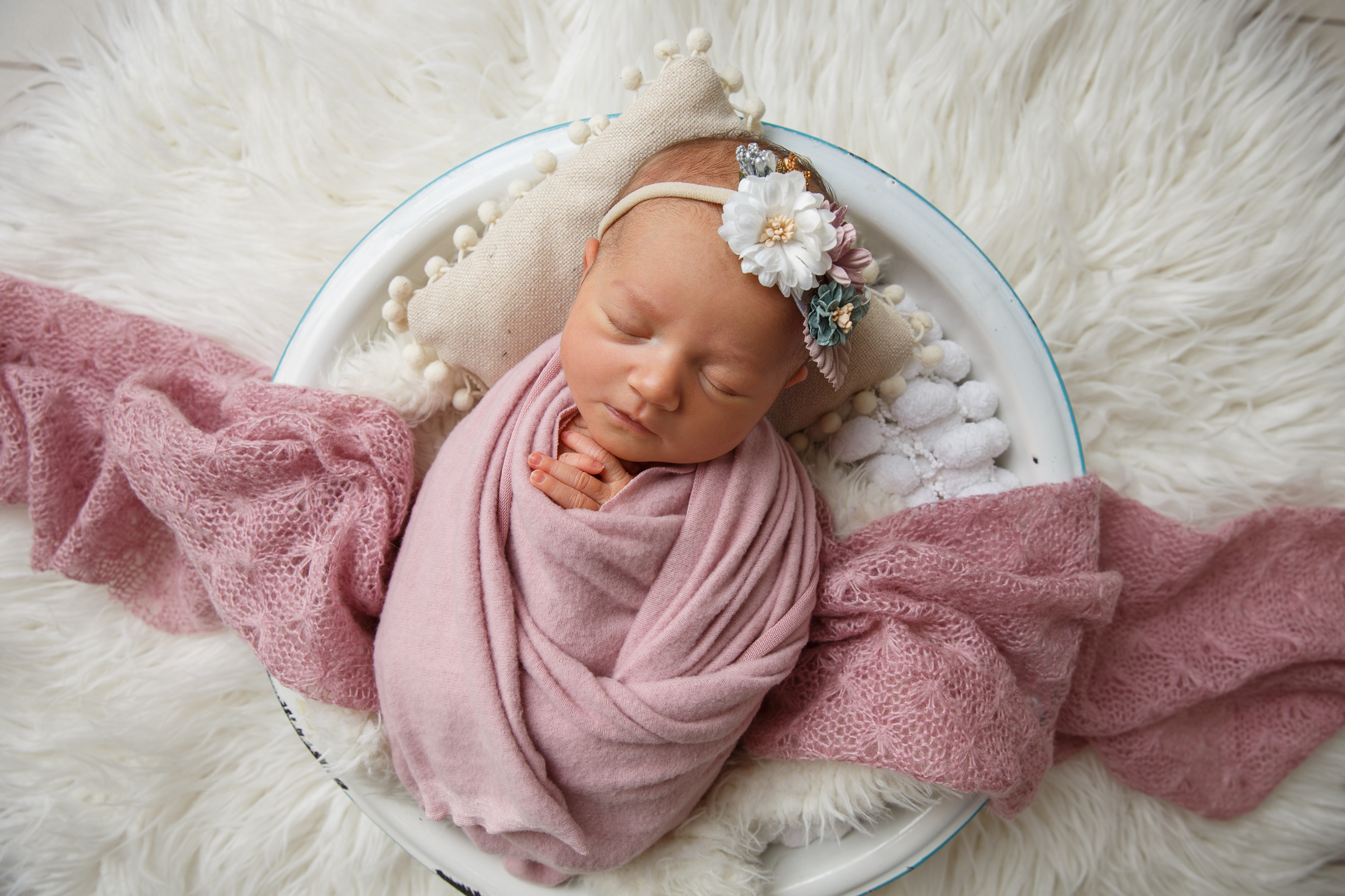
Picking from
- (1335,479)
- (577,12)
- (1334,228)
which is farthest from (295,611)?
(1334,228)

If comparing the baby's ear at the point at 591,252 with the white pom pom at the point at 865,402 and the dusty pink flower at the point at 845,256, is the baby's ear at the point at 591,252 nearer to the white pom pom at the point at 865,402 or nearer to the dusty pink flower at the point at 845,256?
the dusty pink flower at the point at 845,256

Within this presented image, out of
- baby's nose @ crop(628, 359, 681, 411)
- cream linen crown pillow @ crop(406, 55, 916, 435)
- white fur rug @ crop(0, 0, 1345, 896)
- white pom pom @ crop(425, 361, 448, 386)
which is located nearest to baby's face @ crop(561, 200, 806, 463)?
baby's nose @ crop(628, 359, 681, 411)

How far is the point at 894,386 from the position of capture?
104 centimetres

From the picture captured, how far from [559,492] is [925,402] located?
0.49 metres

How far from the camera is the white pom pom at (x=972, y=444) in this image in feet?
3.38

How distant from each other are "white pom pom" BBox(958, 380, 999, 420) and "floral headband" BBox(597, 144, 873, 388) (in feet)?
1.04

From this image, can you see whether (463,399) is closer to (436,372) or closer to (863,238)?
(436,372)

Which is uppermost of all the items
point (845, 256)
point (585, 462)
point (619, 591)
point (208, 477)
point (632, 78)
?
point (632, 78)

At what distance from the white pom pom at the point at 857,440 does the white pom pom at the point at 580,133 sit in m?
0.51

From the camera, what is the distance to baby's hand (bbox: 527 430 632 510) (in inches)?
34.1

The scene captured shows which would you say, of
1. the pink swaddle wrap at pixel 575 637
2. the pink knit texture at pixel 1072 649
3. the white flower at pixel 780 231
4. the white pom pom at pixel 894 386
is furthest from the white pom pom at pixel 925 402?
the white flower at pixel 780 231

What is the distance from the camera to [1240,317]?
47.4 inches

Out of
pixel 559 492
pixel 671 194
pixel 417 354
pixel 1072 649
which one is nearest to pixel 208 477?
pixel 417 354

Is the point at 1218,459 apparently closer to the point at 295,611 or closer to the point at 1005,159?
the point at 1005,159
